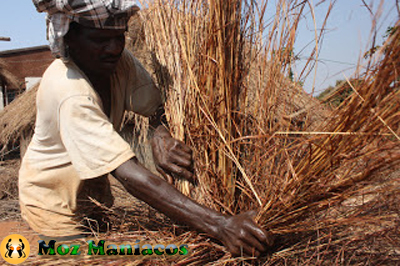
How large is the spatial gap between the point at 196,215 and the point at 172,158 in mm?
325

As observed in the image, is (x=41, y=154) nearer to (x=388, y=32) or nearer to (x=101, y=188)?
(x=101, y=188)

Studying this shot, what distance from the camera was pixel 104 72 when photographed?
1.37 meters

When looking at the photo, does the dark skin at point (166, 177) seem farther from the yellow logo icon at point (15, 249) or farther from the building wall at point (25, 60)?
the building wall at point (25, 60)

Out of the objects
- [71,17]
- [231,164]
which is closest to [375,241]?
[231,164]

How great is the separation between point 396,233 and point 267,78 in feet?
2.42

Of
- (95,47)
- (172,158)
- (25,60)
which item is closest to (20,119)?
(95,47)

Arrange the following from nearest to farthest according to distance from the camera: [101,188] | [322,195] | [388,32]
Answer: [388,32] → [322,195] → [101,188]

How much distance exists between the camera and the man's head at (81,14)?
46.1 inches

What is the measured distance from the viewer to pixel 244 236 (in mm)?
1010

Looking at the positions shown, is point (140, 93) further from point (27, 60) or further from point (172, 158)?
point (27, 60)

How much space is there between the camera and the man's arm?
39.9 inches

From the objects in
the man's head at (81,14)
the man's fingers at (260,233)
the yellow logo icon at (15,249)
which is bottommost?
the yellow logo icon at (15,249)

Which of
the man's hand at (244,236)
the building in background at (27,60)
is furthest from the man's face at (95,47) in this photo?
the building in background at (27,60)

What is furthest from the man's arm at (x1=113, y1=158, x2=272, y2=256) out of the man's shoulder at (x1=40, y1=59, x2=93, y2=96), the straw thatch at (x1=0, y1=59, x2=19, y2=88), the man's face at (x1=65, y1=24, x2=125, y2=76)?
the straw thatch at (x1=0, y1=59, x2=19, y2=88)
